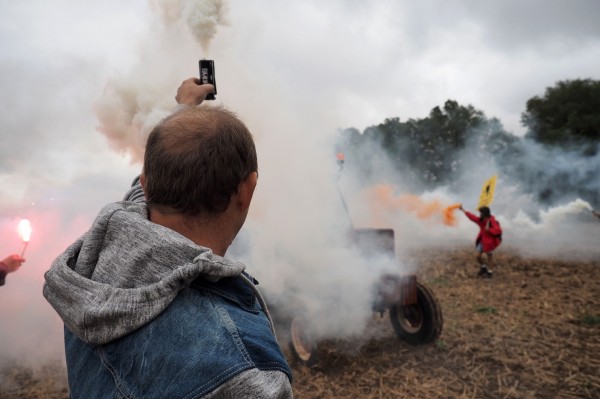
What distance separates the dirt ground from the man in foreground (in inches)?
151

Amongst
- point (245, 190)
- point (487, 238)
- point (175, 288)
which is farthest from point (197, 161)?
point (487, 238)

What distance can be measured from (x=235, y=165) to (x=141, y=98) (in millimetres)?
7057

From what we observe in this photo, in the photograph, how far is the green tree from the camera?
23.9 m

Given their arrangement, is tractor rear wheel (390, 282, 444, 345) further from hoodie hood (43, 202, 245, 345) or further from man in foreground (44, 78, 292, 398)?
hoodie hood (43, 202, 245, 345)

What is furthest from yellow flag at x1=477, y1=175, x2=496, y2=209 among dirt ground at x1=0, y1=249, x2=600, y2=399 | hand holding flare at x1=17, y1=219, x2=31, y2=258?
hand holding flare at x1=17, y1=219, x2=31, y2=258

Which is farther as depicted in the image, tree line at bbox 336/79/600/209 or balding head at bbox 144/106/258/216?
tree line at bbox 336/79/600/209

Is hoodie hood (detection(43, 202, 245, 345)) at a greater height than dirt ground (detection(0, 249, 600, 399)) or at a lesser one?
greater

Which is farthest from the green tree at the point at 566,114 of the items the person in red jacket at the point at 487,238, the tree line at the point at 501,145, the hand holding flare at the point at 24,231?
the hand holding flare at the point at 24,231

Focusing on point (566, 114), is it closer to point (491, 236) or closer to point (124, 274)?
point (491, 236)

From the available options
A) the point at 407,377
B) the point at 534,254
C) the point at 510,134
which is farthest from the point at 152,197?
the point at 510,134

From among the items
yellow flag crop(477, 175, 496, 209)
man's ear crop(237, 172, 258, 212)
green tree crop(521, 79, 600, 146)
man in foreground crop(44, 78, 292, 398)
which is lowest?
yellow flag crop(477, 175, 496, 209)

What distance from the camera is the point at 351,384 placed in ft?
14.7

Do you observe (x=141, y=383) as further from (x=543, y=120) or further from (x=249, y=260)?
(x=543, y=120)

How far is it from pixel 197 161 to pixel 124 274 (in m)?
0.33
